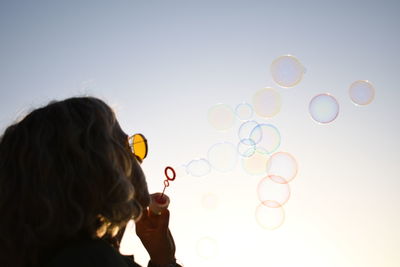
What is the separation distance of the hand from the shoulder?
1432 millimetres

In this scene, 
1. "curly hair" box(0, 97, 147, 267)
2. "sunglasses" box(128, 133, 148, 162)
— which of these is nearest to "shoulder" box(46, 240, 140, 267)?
"curly hair" box(0, 97, 147, 267)

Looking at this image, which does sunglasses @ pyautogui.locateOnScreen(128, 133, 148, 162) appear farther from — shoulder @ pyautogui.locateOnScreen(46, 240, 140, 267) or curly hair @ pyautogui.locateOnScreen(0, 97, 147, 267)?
shoulder @ pyautogui.locateOnScreen(46, 240, 140, 267)

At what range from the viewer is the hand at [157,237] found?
120 inches

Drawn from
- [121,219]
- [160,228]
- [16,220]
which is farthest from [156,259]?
[16,220]

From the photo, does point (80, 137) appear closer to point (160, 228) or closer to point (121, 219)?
point (121, 219)

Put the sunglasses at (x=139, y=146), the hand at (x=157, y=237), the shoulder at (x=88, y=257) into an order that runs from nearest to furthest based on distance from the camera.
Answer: the shoulder at (x=88, y=257), the sunglasses at (x=139, y=146), the hand at (x=157, y=237)

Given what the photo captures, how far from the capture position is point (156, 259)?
3.05m

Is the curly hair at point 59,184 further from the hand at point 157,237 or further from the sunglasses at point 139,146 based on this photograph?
the hand at point 157,237

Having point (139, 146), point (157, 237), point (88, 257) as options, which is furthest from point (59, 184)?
point (157, 237)

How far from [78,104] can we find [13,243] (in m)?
0.82

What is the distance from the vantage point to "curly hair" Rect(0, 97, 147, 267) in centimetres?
176

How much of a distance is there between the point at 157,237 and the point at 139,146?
976mm

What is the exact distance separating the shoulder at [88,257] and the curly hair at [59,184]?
4.4 inches

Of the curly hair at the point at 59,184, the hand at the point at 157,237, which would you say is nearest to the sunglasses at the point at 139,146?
the curly hair at the point at 59,184
